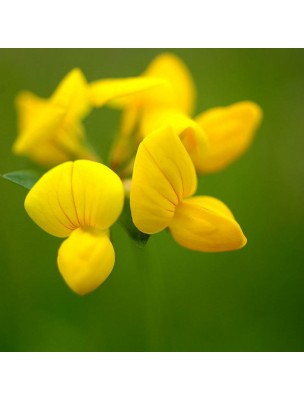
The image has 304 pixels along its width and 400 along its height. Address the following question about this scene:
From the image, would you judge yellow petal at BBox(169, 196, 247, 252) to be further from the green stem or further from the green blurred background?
the green blurred background

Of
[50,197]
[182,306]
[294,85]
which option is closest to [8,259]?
[182,306]

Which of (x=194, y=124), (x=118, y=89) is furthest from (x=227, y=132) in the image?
(x=118, y=89)

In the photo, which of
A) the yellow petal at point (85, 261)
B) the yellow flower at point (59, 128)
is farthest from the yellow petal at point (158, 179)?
the yellow flower at point (59, 128)

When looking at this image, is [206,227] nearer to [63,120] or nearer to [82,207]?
[82,207]

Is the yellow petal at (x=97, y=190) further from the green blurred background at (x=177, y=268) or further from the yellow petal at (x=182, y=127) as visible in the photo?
the green blurred background at (x=177, y=268)

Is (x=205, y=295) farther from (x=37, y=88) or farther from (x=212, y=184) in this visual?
(x=37, y=88)

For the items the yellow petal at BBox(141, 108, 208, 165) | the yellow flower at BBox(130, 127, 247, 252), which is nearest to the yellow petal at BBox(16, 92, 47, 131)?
the yellow petal at BBox(141, 108, 208, 165)
